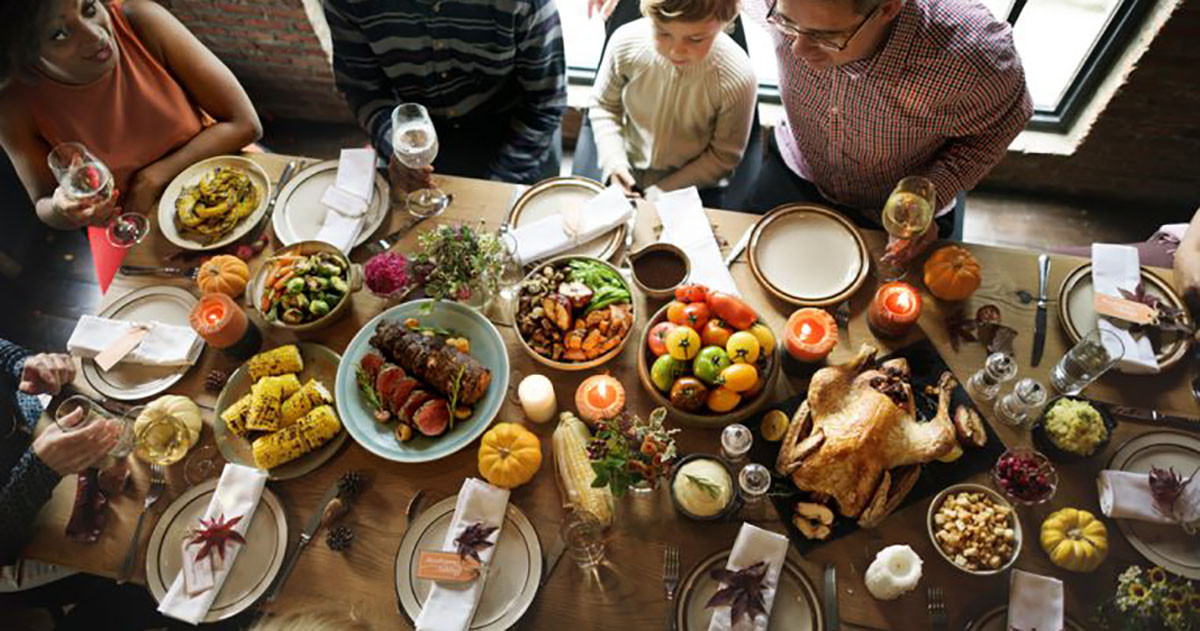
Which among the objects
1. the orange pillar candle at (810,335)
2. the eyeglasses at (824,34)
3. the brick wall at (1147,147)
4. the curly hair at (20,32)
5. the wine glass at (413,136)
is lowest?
the brick wall at (1147,147)

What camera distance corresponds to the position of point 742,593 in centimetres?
160

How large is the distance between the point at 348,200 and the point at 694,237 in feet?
3.70

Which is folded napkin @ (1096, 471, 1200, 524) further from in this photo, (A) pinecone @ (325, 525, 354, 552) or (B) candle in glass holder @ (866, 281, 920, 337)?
→ (A) pinecone @ (325, 525, 354, 552)

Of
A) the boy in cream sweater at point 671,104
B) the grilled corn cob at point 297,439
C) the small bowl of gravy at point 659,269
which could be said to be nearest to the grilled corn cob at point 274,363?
the grilled corn cob at point 297,439

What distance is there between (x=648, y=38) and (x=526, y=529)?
1.75m

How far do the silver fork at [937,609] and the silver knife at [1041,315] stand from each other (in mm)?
707

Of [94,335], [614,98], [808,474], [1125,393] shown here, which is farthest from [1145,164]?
[94,335]

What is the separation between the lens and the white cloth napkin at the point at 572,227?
7.00 ft

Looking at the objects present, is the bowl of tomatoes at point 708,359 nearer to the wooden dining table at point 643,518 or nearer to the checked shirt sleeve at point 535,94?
the wooden dining table at point 643,518

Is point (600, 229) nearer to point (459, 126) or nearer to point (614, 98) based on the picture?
point (614, 98)

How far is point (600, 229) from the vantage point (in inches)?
Answer: 84.4

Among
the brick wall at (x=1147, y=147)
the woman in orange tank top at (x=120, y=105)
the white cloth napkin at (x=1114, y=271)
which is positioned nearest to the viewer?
the white cloth napkin at (x=1114, y=271)

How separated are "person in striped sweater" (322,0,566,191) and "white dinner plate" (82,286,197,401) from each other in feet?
2.51

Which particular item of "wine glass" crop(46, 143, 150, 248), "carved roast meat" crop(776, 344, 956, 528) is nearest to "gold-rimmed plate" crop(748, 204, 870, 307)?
"carved roast meat" crop(776, 344, 956, 528)
